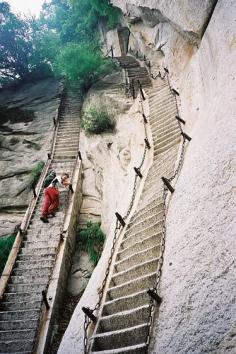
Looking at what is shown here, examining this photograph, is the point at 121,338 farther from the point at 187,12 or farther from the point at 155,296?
the point at 187,12

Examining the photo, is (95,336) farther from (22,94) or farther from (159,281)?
(22,94)

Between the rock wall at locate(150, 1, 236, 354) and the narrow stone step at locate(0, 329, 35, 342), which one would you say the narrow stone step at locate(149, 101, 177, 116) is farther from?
the narrow stone step at locate(0, 329, 35, 342)

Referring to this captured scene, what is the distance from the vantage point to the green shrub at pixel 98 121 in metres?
14.4

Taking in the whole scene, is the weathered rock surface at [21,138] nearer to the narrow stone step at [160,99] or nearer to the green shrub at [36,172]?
the green shrub at [36,172]

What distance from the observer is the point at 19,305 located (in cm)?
862

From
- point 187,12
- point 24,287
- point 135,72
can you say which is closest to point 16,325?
point 24,287

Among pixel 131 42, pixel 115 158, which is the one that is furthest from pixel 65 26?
pixel 115 158

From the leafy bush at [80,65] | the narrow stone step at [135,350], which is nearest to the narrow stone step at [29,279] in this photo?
the narrow stone step at [135,350]

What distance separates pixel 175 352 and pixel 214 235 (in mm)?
1538

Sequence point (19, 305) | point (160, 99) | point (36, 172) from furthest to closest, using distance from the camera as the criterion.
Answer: point (36, 172) → point (160, 99) → point (19, 305)

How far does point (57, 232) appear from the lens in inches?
425

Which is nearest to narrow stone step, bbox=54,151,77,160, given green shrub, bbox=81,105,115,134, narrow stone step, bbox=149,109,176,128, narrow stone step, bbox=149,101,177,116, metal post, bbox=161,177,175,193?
green shrub, bbox=81,105,115,134

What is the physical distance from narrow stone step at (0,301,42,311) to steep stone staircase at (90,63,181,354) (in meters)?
3.58

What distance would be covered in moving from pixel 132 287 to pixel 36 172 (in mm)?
10432
